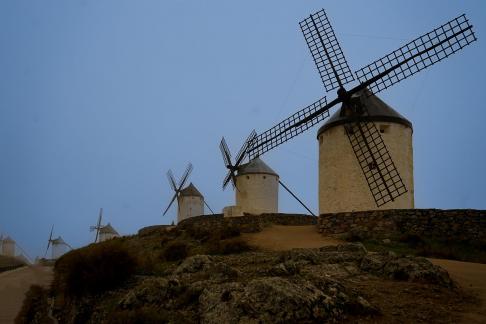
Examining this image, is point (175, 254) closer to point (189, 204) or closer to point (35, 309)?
point (35, 309)

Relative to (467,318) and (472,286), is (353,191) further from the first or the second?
(467,318)

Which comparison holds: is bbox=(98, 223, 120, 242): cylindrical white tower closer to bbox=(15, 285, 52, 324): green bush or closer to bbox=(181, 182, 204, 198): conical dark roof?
bbox=(181, 182, 204, 198): conical dark roof

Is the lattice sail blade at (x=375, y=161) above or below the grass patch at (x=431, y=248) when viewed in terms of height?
above

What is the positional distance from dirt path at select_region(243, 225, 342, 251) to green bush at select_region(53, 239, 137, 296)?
4700 mm

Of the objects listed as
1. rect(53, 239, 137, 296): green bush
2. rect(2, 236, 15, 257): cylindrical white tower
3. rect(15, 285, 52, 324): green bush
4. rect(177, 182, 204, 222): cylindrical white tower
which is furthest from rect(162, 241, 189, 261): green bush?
rect(2, 236, 15, 257): cylindrical white tower

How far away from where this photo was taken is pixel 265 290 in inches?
282

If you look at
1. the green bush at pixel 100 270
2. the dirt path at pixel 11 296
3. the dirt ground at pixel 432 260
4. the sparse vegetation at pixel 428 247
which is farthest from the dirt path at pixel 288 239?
Answer: the dirt path at pixel 11 296

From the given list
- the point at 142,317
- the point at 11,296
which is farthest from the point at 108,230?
the point at 142,317

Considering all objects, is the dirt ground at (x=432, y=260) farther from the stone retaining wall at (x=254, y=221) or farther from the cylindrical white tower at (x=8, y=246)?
the cylindrical white tower at (x=8, y=246)

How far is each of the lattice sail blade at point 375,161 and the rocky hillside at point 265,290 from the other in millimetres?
5707

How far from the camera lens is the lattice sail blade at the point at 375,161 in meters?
16.6

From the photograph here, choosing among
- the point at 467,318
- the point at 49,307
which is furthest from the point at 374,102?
the point at 49,307

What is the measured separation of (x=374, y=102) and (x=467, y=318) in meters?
12.8

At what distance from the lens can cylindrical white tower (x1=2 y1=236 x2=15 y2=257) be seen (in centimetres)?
6244
